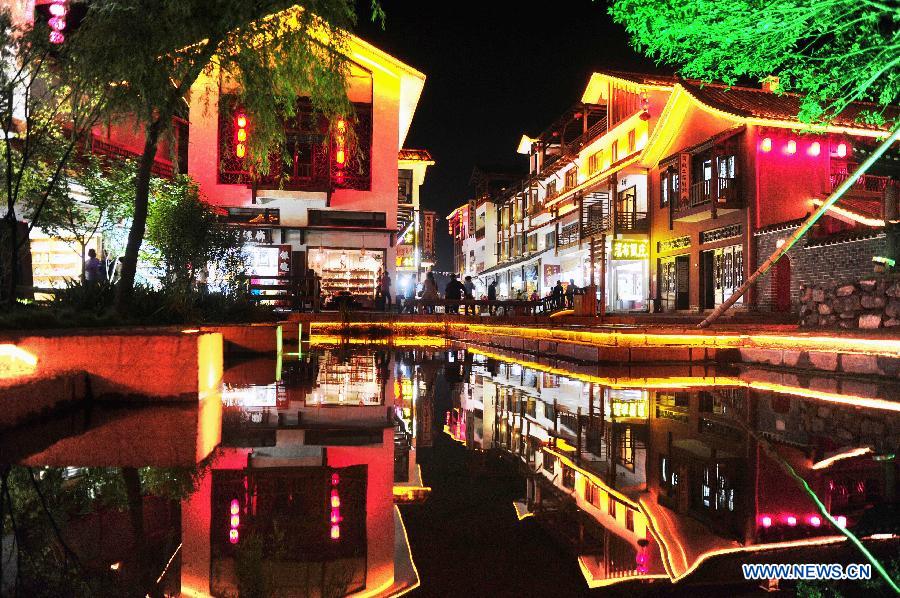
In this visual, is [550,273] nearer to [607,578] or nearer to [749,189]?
[749,189]

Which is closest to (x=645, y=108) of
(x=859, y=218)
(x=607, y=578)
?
(x=859, y=218)

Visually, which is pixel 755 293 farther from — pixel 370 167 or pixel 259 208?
pixel 259 208

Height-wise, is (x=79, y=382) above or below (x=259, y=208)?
below

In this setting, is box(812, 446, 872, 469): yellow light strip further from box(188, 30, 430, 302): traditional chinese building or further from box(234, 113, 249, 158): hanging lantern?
box(234, 113, 249, 158): hanging lantern

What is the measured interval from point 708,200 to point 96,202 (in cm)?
1989

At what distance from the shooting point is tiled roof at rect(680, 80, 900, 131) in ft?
71.8

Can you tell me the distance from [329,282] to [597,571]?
2557 cm

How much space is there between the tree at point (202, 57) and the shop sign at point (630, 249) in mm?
20904

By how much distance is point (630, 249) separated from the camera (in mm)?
30250

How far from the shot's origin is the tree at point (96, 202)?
54.3 feet

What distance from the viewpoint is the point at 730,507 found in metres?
3.18

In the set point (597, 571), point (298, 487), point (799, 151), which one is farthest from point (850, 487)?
point (799, 151)

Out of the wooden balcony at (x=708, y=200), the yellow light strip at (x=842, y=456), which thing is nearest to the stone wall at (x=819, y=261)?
the wooden balcony at (x=708, y=200)

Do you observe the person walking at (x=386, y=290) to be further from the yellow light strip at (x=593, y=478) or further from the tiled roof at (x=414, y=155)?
the yellow light strip at (x=593, y=478)
